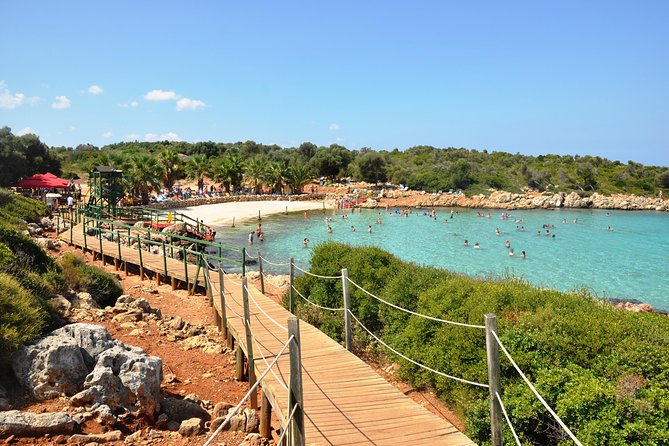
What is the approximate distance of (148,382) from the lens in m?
6.06

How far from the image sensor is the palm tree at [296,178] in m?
66.7

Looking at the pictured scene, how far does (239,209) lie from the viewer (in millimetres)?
52562

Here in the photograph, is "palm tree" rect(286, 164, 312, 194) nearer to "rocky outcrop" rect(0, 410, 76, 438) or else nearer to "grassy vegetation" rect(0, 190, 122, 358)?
"grassy vegetation" rect(0, 190, 122, 358)

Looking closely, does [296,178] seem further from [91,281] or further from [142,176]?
[91,281]

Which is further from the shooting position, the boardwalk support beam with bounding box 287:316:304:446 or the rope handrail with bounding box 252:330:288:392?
the rope handrail with bounding box 252:330:288:392

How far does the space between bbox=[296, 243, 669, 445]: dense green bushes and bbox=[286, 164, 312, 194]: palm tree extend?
58582 mm

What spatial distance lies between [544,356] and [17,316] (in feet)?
23.1

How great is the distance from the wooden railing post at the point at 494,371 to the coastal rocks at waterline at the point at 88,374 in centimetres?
440

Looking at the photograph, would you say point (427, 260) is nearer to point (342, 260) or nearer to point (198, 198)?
point (342, 260)

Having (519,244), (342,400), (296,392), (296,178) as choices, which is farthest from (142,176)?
(296,392)

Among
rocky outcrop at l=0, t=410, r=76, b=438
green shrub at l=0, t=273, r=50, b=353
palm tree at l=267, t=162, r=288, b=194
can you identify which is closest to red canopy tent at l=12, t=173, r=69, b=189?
palm tree at l=267, t=162, r=288, b=194

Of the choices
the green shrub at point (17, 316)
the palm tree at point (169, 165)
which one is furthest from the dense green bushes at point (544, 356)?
the palm tree at point (169, 165)

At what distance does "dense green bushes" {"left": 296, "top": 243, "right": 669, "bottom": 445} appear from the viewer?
4250 millimetres

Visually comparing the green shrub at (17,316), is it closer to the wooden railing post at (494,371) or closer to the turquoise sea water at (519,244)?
the wooden railing post at (494,371)
